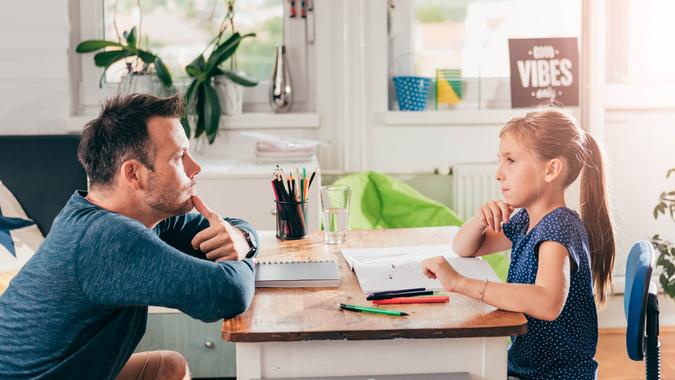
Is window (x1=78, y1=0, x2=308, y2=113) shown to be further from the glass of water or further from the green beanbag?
the glass of water

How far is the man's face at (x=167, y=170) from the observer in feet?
5.38

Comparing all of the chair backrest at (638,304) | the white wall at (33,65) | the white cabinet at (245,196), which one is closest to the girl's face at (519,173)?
the chair backrest at (638,304)

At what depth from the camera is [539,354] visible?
169 centimetres

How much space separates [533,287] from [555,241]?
0.13 m

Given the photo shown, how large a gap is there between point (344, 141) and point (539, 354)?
6.97 feet

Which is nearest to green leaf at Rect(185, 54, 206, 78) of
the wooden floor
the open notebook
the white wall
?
the white wall

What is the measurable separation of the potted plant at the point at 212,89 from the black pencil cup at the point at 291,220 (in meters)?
1.44

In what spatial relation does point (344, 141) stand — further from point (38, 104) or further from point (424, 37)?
point (38, 104)

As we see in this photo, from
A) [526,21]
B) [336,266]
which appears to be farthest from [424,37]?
[336,266]

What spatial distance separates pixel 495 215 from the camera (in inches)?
74.4

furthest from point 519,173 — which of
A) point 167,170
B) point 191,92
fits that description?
point 191,92

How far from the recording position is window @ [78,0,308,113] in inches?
147

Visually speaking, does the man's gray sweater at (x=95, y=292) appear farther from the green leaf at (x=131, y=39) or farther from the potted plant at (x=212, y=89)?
the green leaf at (x=131, y=39)

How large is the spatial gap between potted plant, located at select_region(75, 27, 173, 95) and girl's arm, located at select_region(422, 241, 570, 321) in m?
2.18
